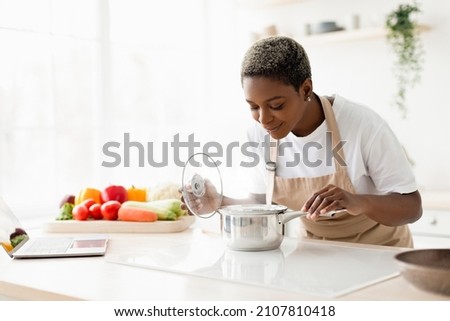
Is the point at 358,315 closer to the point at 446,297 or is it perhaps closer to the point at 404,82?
the point at 446,297

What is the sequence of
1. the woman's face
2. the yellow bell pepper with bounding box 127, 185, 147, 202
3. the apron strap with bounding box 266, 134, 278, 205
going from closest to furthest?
the woman's face
the apron strap with bounding box 266, 134, 278, 205
the yellow bell pepper with bounding box 127, 185, 147, 202

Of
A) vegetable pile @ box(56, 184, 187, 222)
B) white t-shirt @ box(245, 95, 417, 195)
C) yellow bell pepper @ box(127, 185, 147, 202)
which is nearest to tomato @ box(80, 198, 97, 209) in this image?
vegetable pile @ box(56, 184, 187, 222)

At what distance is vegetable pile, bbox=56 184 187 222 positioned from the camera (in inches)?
94.8

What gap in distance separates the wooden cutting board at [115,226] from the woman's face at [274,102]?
598 millimetres

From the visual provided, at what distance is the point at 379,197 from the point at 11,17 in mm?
2516

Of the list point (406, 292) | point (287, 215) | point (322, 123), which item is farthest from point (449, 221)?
point (406, 292)

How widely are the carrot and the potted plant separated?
227 centimetres

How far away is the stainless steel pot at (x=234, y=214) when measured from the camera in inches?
70.8

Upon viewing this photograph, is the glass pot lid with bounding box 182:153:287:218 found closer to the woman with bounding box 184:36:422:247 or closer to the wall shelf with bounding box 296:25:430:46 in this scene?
the woman with bounding box 184:36:422:247

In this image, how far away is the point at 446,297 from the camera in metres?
1.27

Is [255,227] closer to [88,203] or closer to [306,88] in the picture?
[306,88]

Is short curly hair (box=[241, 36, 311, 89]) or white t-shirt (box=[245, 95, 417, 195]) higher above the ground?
short curly hair (box=[241, 36, 311, 89])

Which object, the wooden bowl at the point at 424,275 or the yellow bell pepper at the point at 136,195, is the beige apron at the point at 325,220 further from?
the wooden bowl at the point at 424,275

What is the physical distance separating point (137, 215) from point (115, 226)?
3.7 inches
